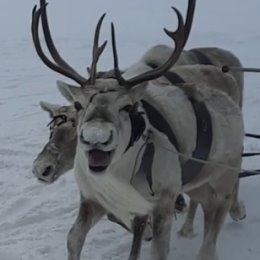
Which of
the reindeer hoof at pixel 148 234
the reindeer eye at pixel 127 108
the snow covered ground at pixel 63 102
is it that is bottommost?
the snow covered ground at pixel 63 102

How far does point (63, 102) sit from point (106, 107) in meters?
6.75

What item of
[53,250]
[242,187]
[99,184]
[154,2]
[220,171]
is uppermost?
[99,184]

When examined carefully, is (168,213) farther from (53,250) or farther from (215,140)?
(53,250)

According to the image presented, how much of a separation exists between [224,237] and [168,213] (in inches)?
56.1

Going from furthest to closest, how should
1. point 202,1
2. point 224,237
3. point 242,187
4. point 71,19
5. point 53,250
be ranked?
point 202,1 → point 71,19 → point 242,187 → point 224,237 → point 53,250

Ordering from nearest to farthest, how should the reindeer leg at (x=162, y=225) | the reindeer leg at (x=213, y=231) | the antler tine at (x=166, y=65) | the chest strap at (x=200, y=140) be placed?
the antler tine at (x=166, y=65) < the reindeer leg at (x=162, y=225) < the chest strap at (x=200, y=140) < the reindeer leg at (x=213, y=231)

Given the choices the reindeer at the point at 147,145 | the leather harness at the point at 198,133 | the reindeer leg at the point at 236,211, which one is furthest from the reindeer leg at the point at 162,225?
the reindeer leg at the point at 236,211

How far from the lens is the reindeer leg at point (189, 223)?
552 cm

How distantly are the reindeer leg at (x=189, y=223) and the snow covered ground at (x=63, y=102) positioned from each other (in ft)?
0.24

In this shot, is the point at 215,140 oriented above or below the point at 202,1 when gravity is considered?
above

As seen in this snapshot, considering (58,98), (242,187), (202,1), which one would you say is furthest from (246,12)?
(242,187)

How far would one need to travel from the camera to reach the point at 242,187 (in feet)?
21.4

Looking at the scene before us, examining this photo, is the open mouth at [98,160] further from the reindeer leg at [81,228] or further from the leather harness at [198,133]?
the reindeer leg at [81,228]

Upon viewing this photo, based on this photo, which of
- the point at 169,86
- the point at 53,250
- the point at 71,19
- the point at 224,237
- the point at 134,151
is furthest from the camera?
the point at 71,19
